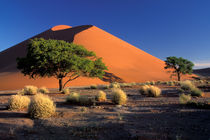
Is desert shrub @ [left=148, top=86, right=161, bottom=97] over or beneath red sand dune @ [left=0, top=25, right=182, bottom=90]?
beneath

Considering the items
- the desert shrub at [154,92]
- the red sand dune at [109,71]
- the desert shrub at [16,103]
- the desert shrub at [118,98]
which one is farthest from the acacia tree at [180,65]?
the desert shrub at [16,103]

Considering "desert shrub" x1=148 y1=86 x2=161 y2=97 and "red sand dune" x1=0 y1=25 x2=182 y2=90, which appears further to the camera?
"red sand dune" x1=0 y1=25 x2=182 y2=90

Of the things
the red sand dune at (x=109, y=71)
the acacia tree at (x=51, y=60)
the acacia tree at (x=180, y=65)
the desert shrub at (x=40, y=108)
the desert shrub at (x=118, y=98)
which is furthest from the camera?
the acacia tree at (x=180, y=65)

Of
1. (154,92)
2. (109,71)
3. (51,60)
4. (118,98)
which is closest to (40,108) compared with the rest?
(118,98)

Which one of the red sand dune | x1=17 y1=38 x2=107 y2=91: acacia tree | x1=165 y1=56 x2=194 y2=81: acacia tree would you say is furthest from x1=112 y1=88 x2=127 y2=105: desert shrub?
x1=165 y1=56 x2=194 y2=81: acacia tree

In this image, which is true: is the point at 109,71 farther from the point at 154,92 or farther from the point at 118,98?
the point at 118,98

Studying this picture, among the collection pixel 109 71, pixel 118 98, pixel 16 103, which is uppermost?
pixel 109 71

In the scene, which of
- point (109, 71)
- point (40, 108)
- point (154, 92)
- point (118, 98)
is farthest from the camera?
point (109, 71)

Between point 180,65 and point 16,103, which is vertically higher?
point 180,65

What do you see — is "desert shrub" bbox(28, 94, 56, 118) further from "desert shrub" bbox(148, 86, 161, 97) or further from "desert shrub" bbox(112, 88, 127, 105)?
"desert shrub" bbox(148, 86, 161, 97)

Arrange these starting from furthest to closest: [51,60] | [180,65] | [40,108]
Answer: [180,65] → [51,60] → [40,108]

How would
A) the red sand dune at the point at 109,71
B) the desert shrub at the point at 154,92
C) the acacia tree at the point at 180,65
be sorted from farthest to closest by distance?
the acacia tree at the point at 180,65, the red sand dune at the point at 109,71, the desert shrub at the point at 154,92

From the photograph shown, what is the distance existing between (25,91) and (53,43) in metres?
5.82

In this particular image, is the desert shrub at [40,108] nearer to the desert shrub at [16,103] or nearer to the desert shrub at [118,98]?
the desert shrub at [16,103]
